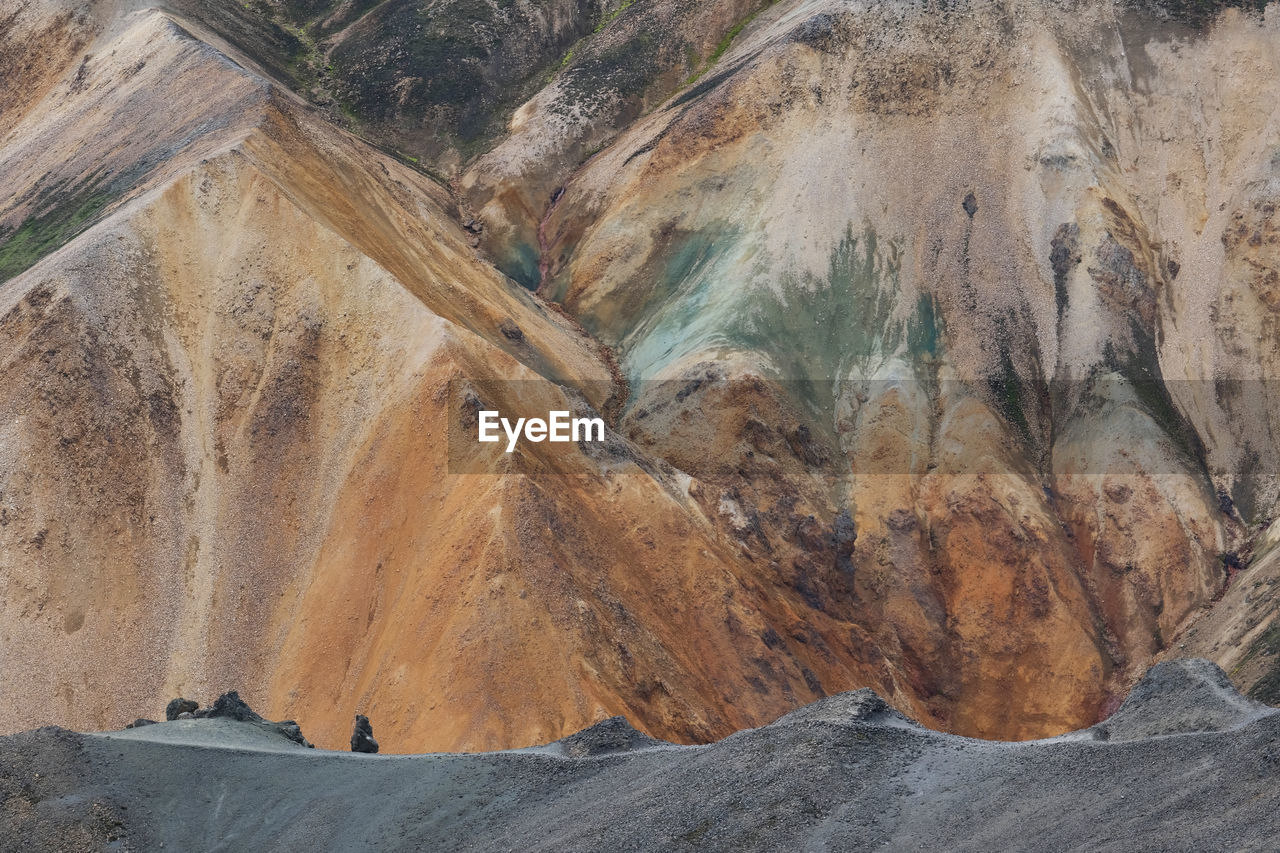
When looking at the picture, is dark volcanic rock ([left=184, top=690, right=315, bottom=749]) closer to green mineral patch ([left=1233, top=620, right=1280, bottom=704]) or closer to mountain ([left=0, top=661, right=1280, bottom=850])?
mountain ([left=0, top=661, right=1280, bottom=850])

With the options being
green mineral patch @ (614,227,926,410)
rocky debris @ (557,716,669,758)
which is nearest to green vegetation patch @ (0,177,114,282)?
green mineral patch @ (614,227,926,410)

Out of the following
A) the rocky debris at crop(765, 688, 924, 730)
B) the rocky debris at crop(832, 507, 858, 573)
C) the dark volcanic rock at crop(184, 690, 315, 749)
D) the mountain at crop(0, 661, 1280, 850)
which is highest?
the rocky debris at crop(832, 507, 858, 573)

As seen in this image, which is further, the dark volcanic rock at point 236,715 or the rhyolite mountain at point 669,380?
the rhyolite mountain at point 669,380

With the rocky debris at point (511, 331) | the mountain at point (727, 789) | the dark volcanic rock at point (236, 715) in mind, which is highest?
the rocky debris at point (511, 331)

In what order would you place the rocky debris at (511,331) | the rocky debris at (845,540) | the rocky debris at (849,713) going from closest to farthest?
the rocky debris at (849,713) < the rocky debris at (845,540) < the rocky debris at (511,331)

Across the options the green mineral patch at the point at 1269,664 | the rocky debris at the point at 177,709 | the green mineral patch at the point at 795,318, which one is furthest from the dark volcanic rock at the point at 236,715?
the green mineral patch at the point at 795,318

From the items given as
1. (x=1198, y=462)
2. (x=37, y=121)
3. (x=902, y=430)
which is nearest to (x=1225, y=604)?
(x=1198, y=462)

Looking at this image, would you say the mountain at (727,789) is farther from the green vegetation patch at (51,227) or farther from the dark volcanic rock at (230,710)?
the green vegetation patch at (51,227)
